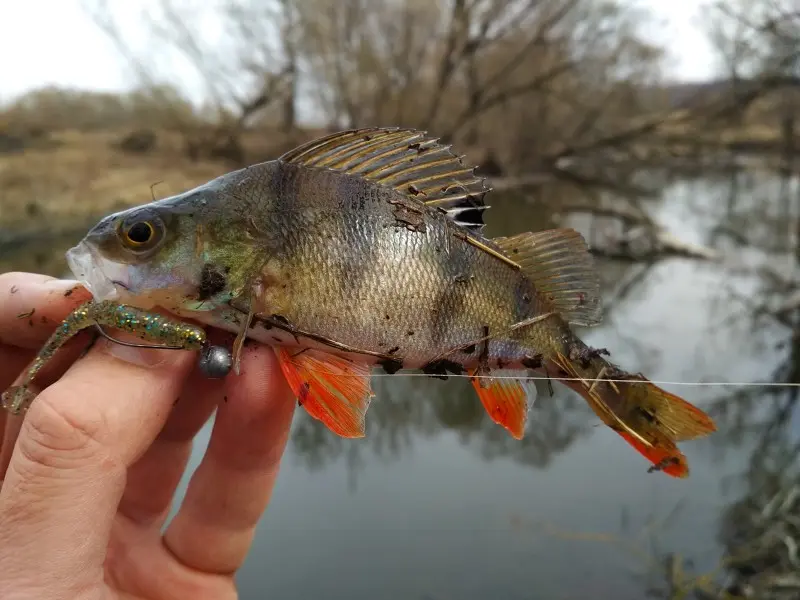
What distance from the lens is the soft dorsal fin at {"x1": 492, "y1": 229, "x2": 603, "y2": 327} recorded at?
4.54 ft

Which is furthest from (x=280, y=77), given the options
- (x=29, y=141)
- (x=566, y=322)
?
(x=566, y=322)

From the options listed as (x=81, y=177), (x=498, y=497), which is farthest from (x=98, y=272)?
(x=81, y=177)

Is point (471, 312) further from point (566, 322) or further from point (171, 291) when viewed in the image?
point (171, 291)

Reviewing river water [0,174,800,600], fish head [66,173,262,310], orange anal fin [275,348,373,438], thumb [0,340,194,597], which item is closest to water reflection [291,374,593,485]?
river water [0,174,800,600]

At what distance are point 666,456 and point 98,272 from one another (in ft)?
4.44

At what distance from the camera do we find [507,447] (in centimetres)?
422

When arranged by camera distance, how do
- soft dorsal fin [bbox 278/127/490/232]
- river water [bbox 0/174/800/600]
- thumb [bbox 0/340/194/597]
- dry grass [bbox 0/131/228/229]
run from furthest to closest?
dry grass [bbox 0/131/228/229] < river water [bbox 0/174/800/600] < soft dorsal fin [bbox 278/127/490/232] < thumb [bbox 0/340/194/597]

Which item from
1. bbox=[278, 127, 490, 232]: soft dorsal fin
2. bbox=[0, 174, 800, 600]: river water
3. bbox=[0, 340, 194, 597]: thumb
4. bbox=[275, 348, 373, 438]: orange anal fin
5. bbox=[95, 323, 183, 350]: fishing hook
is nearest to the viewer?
bbox=[0, 340, 194, 597]: thumb

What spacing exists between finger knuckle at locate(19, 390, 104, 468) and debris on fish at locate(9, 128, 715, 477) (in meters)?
0.25

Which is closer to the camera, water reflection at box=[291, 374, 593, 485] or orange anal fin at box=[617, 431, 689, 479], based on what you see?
orange anal fin at box=[617, 431, 689, 479]

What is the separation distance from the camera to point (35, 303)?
1.28 m

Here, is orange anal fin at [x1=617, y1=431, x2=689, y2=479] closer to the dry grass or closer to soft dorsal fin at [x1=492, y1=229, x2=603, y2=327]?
soft dorsal fin at [x1=492, y1=229, x2=603, y2=327]

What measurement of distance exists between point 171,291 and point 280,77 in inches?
517

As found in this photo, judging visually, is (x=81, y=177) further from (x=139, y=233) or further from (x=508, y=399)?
(x=508, y=399)
